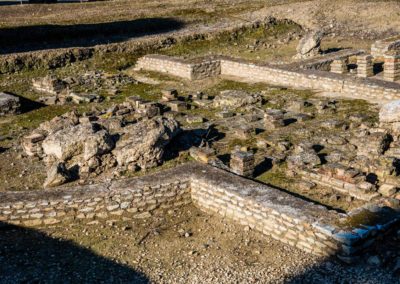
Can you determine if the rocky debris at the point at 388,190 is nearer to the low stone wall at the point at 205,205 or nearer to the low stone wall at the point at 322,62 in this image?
the low stone wall at the point at 205,205

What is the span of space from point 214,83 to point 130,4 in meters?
24.2

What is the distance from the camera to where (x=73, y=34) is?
2714 cm

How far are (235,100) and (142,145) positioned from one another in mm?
5839

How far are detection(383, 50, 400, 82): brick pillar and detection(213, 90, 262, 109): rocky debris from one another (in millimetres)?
4584


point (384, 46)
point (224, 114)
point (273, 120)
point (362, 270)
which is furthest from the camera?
point (384, 46)

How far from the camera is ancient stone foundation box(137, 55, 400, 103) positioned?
15944mm

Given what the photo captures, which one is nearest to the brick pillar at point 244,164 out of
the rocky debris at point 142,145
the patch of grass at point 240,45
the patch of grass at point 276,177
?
the patch of grass at point 276,177

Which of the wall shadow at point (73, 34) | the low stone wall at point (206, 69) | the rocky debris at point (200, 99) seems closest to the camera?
the rocky debris at point (200, 99)

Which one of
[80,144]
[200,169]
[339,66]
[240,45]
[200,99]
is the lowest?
[200,99]

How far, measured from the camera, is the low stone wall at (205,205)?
7895mm

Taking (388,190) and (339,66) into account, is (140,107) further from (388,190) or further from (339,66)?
(388,190)

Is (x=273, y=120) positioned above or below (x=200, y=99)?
above

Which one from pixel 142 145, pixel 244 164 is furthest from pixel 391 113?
pixel 142 145

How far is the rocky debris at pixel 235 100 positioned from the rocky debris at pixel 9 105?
6105 millimetres
